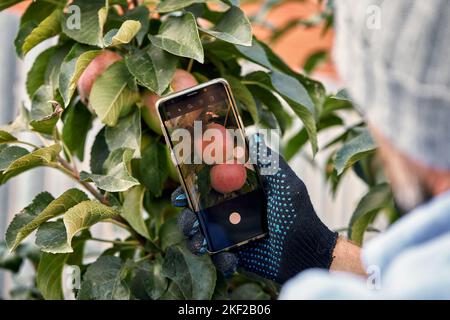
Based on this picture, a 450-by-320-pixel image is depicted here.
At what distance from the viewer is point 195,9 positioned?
99 centimetres

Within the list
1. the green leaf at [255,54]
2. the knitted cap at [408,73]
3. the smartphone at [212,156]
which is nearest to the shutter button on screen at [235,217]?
the smartphone at [212,156]

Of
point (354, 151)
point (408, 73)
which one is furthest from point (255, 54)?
point (408, 73)

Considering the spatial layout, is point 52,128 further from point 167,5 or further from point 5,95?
point 5,95

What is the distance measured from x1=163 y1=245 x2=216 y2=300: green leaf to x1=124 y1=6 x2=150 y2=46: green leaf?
27cm

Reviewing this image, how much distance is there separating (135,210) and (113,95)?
0.47 ft

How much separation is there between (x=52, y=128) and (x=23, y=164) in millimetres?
73

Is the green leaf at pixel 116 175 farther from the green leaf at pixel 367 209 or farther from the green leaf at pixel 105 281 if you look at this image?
the green leaf at pixel 367 209

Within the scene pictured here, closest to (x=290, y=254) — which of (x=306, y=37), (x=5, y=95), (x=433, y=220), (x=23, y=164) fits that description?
(x=23, y=164)

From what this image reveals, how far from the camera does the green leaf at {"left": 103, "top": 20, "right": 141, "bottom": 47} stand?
0.84m

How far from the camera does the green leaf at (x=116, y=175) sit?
810mm

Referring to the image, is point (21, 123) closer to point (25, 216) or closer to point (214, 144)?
point (25, 216)

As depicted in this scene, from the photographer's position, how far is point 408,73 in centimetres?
38

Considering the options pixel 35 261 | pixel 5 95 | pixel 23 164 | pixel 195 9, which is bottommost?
pixel 35 261
